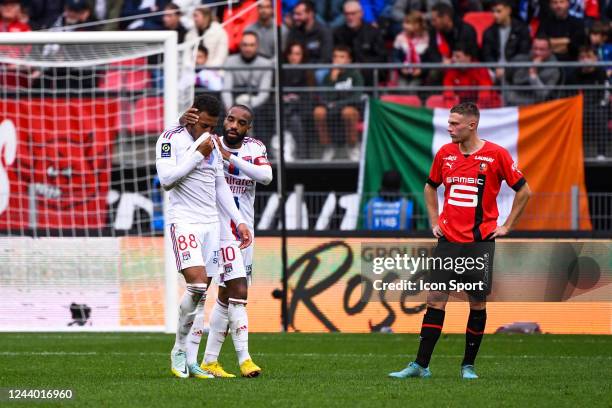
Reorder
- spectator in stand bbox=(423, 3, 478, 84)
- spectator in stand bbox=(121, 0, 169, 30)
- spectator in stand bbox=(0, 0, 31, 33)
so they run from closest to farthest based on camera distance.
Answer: spectator in stand bbox=(423, 3, 478, 84) < spectator in stand bbox=(0, 0, 31, 33) < spectator in stand bbox=(121, 0, 169, 30)

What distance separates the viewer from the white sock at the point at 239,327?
34.0 ft

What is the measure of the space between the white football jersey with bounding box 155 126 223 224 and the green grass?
1.31m

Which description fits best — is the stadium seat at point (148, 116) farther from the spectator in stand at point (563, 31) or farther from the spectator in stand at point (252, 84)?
the spectator in stand at point (563, 31)

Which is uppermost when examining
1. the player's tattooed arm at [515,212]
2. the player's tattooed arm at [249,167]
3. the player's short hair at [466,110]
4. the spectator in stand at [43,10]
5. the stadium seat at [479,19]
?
the spectator in stand at [43,10]

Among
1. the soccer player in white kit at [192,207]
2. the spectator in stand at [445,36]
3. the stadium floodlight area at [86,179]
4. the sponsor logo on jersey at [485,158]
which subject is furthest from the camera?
the spectator in stand at [445,36]

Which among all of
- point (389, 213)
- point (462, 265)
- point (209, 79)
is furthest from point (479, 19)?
point (462, 265)

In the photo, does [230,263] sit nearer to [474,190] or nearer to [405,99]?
[474,190]

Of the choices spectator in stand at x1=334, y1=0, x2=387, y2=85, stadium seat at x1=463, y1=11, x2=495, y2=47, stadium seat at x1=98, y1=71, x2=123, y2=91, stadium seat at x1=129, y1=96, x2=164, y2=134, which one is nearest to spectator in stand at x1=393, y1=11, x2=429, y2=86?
spectator in stand at x1=334, y1=0, x2=387, y2=85

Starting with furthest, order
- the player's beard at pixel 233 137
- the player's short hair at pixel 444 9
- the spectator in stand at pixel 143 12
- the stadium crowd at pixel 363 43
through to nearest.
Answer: the spectator in stand at pixel 143 12 < the player's short hair at pixel 444 9 < the stadium crowd at pixel 363 43 < the player's beard at pixel 233 137

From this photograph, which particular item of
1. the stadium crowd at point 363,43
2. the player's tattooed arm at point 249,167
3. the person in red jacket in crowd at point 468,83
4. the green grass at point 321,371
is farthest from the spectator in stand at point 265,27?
the player's tattooed arm at point 249,167

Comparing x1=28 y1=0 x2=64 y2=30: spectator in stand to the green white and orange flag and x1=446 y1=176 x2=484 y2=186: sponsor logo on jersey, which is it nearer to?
the green white and orange flag

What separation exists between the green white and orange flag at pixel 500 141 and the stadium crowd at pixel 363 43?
386 mm

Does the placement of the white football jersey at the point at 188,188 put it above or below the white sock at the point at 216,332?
above

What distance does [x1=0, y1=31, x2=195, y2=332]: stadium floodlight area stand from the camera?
1633 centimetres
